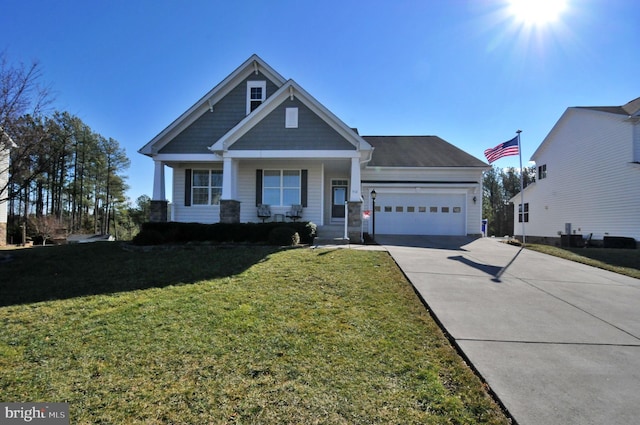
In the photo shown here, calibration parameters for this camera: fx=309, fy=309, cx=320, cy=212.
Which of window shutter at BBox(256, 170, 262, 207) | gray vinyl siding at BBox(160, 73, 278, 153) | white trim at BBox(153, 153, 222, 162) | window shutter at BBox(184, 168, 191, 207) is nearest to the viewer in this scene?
white trim at BBox(153, 153, 222, 162)

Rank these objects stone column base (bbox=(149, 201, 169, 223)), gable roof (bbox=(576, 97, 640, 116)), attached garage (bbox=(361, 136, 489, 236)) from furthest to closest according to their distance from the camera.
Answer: attached garage (bbox=(361, 136, 489, 236)) < gable roof (bbox=(576, 97, 640, 116)) < stone column base (bbox=(149, 201, 169, 223))

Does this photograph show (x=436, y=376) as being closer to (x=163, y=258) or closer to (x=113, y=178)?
(x=163, y=258)

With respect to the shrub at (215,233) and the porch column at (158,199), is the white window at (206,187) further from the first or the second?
the shrub at (215,233)

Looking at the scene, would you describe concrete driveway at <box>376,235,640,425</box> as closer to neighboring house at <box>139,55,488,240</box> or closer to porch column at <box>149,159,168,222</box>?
A: neighboring house at <box>139,55,488,240</box>

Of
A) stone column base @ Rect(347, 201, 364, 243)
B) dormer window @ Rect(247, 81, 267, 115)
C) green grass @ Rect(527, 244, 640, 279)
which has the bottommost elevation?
green grass @ Rect(527, 244, 640, 279)

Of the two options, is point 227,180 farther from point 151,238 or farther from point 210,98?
point 210,98

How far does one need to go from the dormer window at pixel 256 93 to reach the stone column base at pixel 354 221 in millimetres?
6369

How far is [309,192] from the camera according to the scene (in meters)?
13.8

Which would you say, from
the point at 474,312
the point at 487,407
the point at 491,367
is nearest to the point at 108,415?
the point at 487,407

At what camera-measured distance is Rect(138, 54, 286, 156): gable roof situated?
12719mm

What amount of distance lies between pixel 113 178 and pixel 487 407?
162ft

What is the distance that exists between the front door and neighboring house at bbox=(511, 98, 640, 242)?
43.3 ft

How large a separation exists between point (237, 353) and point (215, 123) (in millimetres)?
A: 12230

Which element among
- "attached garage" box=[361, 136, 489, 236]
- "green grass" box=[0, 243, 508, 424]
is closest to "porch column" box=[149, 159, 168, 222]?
"green grass" box=[0, 243, 508, 424]
